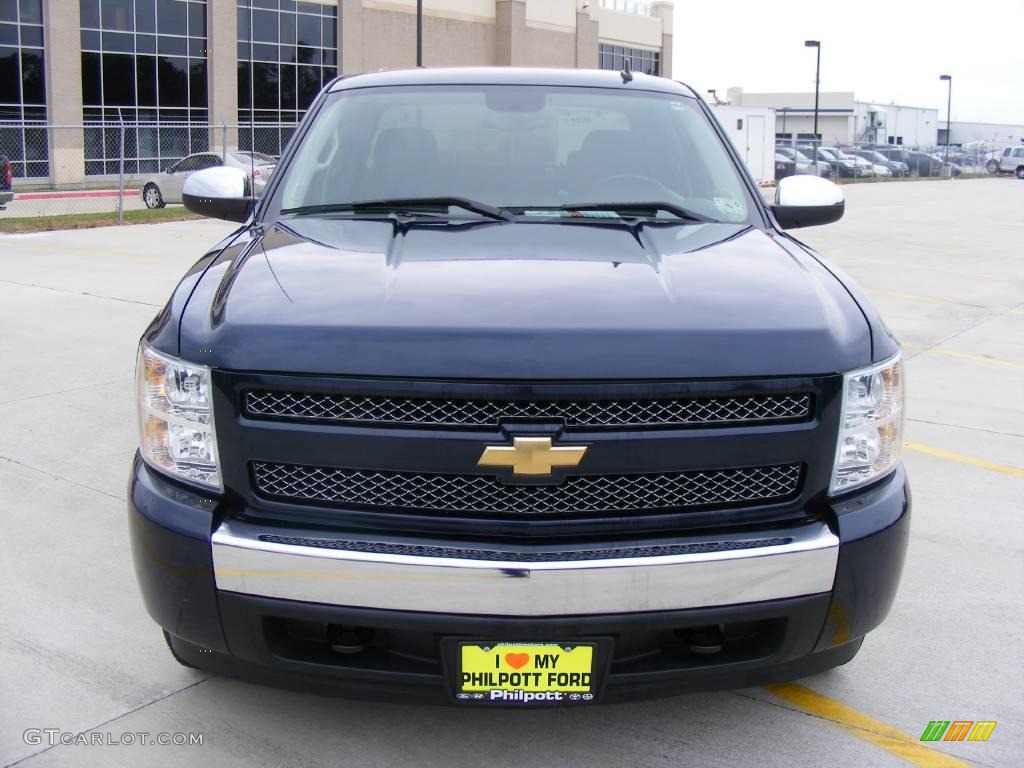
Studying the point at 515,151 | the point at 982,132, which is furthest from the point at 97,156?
the point at 982,132

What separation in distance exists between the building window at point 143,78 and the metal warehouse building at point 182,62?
0.04 metres

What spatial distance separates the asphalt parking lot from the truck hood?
109 centimetres

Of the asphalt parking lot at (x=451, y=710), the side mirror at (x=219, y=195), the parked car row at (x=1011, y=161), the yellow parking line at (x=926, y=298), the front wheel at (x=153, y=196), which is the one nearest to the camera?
the asphalt parking lot at (x=451, y=710)

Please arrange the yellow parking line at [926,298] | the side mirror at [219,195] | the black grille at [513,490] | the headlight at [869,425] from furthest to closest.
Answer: the yellow parking line at [926,298], the side mirror at [219,195], the headlight at [869,425], the black grille at [513,490]

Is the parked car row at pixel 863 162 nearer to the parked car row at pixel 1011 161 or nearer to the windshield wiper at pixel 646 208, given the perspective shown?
the parked car row at pixel 1011 161

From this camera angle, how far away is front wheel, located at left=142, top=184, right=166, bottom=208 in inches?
996

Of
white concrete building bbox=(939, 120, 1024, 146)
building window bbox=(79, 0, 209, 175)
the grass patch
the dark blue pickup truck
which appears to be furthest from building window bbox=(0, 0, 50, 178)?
white concrete building bbox=(939, 120, 1024, 146)

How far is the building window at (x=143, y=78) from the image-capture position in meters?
35.3

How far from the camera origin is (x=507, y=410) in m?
2.63

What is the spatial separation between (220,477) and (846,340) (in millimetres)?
1535

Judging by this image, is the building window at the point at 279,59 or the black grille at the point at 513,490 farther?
the building window at the point at 279,59

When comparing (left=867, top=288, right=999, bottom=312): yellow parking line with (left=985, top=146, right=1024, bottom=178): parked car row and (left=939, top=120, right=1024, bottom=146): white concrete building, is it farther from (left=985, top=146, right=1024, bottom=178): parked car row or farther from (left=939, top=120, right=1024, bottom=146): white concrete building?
(left=939, top=120, right=1024, bottom=146): white concrete building

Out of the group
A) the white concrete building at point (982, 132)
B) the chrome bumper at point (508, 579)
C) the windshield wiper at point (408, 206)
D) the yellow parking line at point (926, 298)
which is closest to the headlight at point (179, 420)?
the chrome bumper at point (508, 579)

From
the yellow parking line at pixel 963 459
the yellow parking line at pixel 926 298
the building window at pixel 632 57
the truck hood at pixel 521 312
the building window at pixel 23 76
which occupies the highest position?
the building window at pixel 632 57
